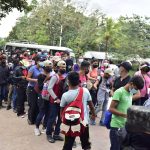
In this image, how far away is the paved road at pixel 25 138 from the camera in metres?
7.32

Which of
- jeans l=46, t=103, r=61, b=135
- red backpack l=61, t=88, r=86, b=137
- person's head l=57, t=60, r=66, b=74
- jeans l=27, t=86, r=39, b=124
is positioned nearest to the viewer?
red backpack l=61, t=88, r=86, b=137

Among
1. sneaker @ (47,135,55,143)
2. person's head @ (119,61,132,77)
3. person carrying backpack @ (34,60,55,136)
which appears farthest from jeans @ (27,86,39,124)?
person's head @ (119,61,132,77)

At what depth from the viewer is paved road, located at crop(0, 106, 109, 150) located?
7.32 m

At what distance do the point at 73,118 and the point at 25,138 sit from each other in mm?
A: 2830

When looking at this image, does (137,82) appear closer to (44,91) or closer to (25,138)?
(44,91)

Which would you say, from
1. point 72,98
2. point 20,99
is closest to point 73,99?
point 72,98

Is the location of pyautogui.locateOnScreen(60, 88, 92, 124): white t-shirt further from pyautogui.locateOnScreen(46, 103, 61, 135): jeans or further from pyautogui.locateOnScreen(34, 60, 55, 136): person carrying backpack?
pyautogui.locateOnScreen(34, 60, 55, 136): person carrying backpack

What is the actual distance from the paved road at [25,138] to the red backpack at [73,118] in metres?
1.95

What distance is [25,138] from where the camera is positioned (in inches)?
311

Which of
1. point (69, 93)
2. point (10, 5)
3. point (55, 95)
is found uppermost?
point (10, 5)

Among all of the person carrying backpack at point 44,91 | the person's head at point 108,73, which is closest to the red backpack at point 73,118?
the person carrying backpack at point 44,91

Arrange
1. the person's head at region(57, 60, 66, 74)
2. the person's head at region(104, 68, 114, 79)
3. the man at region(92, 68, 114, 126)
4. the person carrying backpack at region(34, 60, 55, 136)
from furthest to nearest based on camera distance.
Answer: the man at region(92, 68, 114, 126), the person's head at region(104, 68, 114, 79), the person carrying backpack at region(34, 60, 55, 136), the person's head at region(57, 60, 66, 74)

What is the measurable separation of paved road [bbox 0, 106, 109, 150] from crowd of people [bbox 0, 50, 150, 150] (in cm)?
22

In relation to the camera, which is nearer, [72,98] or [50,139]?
[72,98]
